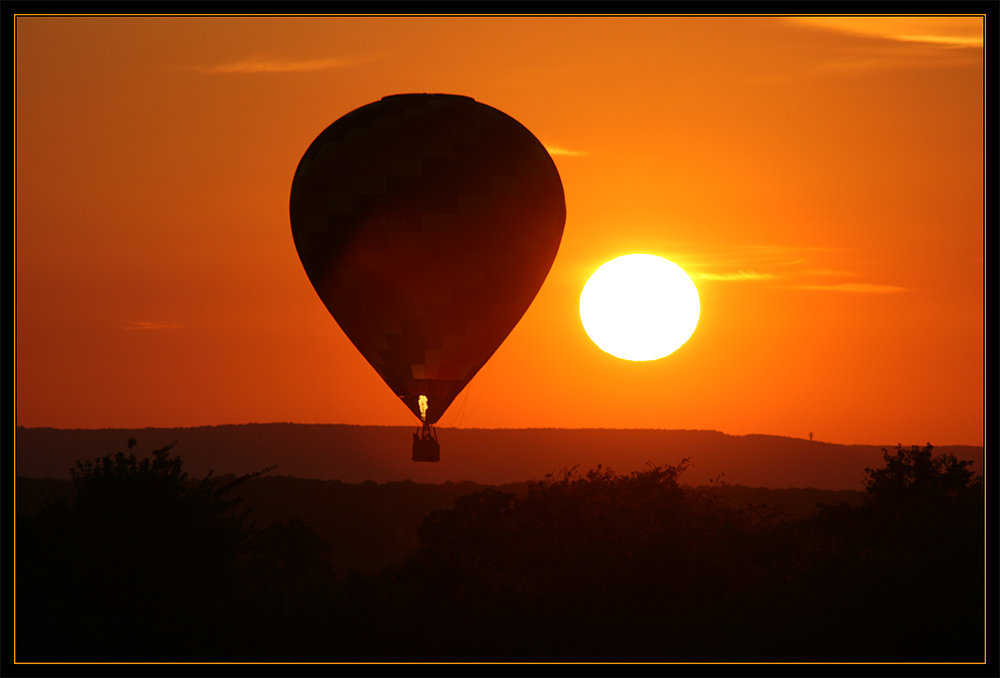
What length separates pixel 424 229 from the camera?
32.9 m

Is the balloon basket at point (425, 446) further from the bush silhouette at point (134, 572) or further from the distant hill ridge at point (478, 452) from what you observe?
the distant hill ridge at point (478, 452)

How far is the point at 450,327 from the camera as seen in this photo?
3356 centimetres

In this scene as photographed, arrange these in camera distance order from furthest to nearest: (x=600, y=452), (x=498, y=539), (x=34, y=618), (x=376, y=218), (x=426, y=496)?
(x=600, y=452)
(x=426, y=496)
(x=498, y=539)
(x=34, y=618)
(x=376, y=218)

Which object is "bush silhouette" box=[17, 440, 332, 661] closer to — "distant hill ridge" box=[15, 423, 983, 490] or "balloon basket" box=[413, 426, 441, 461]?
"balloon basket" box=[413, 426, 441, 461]

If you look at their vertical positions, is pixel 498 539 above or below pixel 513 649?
above

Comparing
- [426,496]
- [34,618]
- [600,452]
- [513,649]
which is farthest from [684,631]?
[600,452]

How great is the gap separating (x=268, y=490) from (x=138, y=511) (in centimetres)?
6904

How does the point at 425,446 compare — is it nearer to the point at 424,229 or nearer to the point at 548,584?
the point at 424,229

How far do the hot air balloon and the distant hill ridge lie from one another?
310 feet

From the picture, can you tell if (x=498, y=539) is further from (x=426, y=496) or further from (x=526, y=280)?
(x=426, y=496)

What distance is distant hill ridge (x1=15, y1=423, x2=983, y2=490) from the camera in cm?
13825

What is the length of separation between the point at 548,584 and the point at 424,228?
12241 mm

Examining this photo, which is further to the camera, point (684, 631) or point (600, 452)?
point (600, 452)

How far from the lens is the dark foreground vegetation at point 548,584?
117 ft
